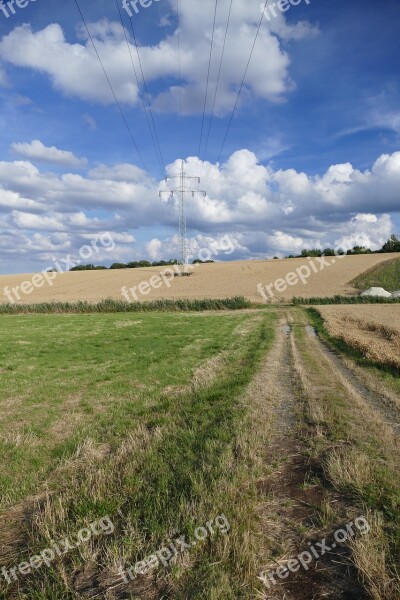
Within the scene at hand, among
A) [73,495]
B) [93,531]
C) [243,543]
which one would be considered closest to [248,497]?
[243,543]

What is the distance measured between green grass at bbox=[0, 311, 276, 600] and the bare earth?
131 ft

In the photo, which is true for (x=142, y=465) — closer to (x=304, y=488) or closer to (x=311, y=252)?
Answer: (x=304, y=488)

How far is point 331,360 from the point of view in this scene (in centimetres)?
1518

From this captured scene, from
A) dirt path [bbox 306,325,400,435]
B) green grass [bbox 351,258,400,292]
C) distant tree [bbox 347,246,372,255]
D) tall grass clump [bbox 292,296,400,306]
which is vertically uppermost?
distant tree [bbox 347,246,372,255]

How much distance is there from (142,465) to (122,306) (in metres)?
40.6

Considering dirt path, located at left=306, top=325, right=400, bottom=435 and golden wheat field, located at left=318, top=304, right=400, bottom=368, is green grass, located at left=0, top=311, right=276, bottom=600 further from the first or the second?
golden wheat field, located at left=318, top=304, right=400, bottom=368

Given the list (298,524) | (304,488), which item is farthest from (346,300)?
(298,524)

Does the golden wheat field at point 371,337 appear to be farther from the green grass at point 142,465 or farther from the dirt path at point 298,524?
the dirt path at point 298,524

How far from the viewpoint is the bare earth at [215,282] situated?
5753 centimetres

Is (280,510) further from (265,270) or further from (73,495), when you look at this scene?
(265,270)

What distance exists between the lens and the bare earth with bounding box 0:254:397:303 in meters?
57.5

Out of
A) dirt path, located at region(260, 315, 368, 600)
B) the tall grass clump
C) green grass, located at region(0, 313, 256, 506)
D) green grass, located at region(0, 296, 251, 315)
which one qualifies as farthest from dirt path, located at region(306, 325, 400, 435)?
the tall grass clump

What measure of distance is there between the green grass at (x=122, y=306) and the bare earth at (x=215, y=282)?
251 inches

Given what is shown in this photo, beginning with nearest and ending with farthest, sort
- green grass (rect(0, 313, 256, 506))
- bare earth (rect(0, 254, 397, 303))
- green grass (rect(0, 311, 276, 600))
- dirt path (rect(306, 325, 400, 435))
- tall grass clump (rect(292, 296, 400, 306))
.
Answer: green grass (rect(0, 311, 276, 600)) → green grass (rect(0, 313, 256, 506)) → dirt path (rect(306, 325, 400, 435)) → tall grass clump (rect(292, 296, 400, 306)) → bare earth (rect(0, 254, 397, 303))
